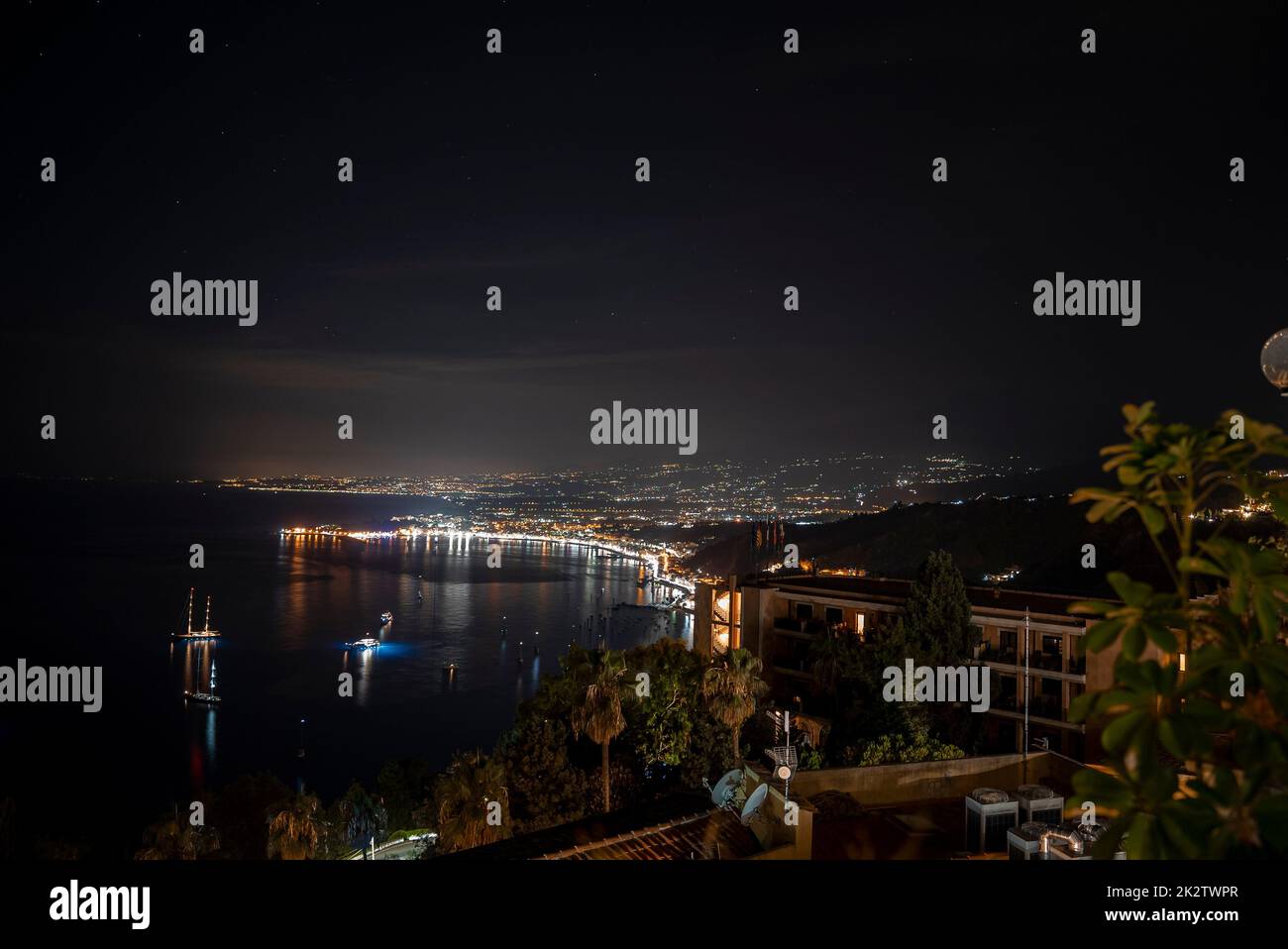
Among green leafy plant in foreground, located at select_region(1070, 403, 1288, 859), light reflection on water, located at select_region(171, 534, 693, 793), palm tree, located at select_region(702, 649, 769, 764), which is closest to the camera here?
green leafy plant in foreground, located at select_region(1070, 403, 1288, 859)

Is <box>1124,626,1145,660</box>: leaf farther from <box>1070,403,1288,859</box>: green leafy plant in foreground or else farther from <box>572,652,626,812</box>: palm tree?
<box>572,652,626,812</box>: palm tree

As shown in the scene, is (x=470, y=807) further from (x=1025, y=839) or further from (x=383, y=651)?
(x=383, y=651)

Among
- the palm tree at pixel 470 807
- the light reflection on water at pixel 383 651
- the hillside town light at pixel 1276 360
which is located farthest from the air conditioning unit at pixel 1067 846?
the light reflection on water at pixel 383 651

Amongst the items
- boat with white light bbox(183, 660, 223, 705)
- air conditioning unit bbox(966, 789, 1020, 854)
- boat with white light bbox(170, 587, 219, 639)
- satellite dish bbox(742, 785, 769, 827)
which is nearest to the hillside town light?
air conditioning unit bbox(966, 789, 1020, 854)

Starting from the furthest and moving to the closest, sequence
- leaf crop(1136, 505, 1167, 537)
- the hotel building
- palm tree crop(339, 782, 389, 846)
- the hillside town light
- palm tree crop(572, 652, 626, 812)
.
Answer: palm tree crop(339, 782, 389, 846) < the hotel building < palm tree crop(572, 652, 626, 812) < the hillside town light < leaf crop(1136, 505, 1167, 537)

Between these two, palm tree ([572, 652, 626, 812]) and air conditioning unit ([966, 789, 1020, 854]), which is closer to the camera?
air conditioning unit ([966, 789, 1020, 854])

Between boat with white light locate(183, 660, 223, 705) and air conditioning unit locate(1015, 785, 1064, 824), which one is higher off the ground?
air conditioning unit locate(1015, 785, 1064, 824)

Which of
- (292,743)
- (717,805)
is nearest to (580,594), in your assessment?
(292,743)
